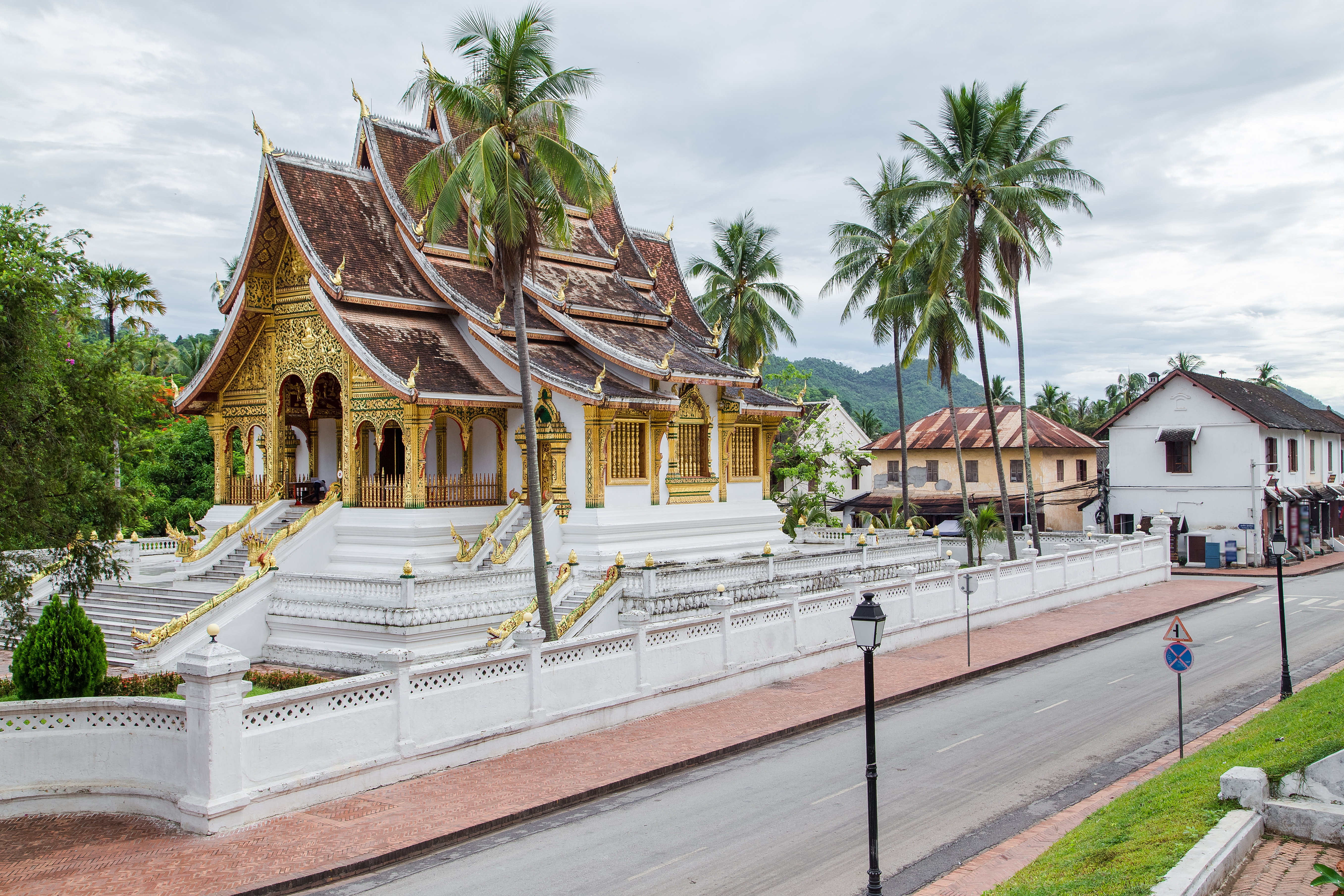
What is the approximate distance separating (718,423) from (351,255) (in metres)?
9.25

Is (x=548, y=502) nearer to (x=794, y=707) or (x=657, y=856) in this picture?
(x=794, y=707)

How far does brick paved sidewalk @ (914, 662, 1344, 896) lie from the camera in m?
7.99

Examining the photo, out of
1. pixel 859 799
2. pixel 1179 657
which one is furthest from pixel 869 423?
pixel 859 799

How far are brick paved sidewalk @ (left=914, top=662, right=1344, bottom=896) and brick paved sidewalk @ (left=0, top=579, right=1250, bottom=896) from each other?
4.11 metres

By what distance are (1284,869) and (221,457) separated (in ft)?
74.9

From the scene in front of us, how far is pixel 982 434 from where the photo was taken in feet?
152

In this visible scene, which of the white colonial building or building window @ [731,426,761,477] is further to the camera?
the white colonial building

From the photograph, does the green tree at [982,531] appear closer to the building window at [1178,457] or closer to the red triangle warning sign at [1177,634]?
the building window at [1178,457]

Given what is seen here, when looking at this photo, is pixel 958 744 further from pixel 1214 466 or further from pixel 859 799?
pixel 1214 466

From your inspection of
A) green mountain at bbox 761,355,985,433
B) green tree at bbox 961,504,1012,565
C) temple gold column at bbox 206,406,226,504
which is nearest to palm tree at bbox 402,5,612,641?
temple gold column at bbox 206,406,226,504

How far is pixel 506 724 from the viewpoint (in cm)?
1272

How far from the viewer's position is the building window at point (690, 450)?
78.5ft

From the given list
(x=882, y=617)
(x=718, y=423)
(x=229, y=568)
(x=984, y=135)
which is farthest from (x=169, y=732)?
(x=984, y=135)

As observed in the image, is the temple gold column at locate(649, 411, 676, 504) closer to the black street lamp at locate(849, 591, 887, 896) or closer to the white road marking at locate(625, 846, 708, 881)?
the white road marking at locate(625, 846, 708, 881)
